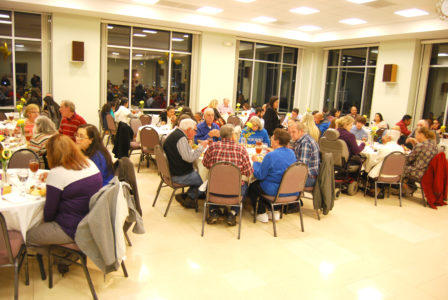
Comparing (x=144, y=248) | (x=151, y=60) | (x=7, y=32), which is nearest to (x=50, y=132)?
(x=144, y=248)

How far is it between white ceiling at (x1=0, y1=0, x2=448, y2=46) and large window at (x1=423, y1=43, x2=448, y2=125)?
72cm

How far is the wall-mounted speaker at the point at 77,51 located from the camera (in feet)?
33.1

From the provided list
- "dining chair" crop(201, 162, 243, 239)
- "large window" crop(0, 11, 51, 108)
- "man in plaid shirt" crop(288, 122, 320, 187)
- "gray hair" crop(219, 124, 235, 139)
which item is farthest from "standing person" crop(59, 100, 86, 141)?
"large window" crop(0, 11, 51, 108)

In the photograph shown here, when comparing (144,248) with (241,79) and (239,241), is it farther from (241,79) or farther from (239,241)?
Result: (241,79)

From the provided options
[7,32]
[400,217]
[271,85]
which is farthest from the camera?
[271,85]

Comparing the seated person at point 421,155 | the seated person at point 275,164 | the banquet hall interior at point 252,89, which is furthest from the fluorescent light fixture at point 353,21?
the seated person at point 275,164

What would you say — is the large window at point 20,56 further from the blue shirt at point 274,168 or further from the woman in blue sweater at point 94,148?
the blue shirt at point 274,168

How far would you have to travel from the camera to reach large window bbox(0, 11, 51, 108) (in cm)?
997

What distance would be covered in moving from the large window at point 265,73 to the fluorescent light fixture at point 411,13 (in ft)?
18.0

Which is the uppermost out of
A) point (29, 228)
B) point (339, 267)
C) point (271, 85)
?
point (271, 85)

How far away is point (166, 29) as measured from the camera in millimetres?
11562

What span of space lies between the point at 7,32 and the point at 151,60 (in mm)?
4179

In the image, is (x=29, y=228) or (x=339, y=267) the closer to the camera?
(x=29, y=228)

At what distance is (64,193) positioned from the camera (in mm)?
2836
